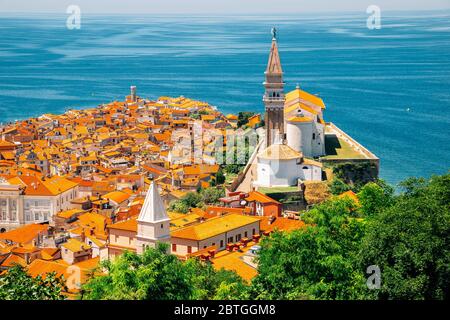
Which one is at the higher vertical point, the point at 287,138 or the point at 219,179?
the point at 287,138

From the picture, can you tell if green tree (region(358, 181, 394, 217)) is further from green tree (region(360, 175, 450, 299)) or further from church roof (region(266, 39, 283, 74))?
church roof (region(266, 39, 283, 74))

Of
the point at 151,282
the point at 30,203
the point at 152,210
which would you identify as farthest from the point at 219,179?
the point at 151,282

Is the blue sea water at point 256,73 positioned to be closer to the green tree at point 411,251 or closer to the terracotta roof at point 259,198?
the terracotta roof at point 259,198

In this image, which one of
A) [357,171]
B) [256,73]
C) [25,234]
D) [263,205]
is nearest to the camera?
[263,205]

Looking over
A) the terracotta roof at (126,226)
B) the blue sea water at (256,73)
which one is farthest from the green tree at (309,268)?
the blue sea water at (256,73)

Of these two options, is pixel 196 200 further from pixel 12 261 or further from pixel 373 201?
pixel 373 201

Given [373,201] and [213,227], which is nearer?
[373,201]
